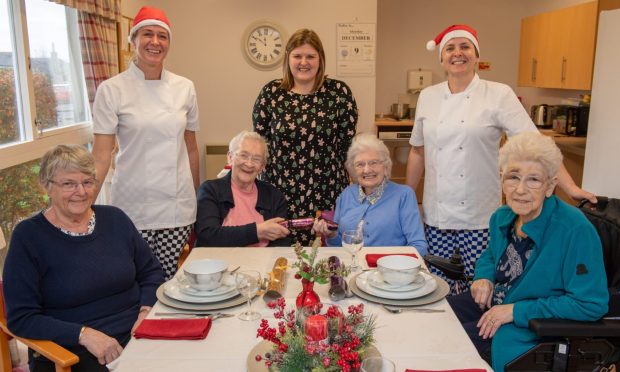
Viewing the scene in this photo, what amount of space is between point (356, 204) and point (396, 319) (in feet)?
3.12

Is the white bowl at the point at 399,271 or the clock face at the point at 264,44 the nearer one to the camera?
the white bowl at the point at 399,271

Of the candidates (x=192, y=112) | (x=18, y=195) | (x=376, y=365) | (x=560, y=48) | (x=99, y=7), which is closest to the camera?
(x=376, y=365)

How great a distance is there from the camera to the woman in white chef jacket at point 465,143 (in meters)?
2.41

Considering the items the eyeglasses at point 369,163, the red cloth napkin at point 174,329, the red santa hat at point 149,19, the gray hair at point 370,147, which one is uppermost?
the red santa hat at point 149,19

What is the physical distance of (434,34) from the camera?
21.4 ft

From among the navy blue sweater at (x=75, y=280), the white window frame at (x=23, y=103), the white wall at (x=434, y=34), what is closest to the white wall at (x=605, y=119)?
the navy blue sweater at (x=75, y=280)

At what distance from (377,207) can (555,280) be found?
875 mm

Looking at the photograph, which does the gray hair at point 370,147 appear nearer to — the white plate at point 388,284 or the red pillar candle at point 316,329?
the white plate at point 388,284

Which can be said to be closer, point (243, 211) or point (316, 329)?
point (316, 329)

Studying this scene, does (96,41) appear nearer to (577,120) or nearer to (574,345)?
(574,345)

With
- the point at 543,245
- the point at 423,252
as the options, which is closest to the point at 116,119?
the point at 423,252


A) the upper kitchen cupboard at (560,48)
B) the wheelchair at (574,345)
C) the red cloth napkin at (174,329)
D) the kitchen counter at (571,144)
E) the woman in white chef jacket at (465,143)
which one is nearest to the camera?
the red cloth napkin at (174,329)

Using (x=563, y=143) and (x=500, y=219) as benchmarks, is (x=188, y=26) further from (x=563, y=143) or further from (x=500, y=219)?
(x=500, y=219)

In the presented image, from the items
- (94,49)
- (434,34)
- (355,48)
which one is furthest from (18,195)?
(434,34)
